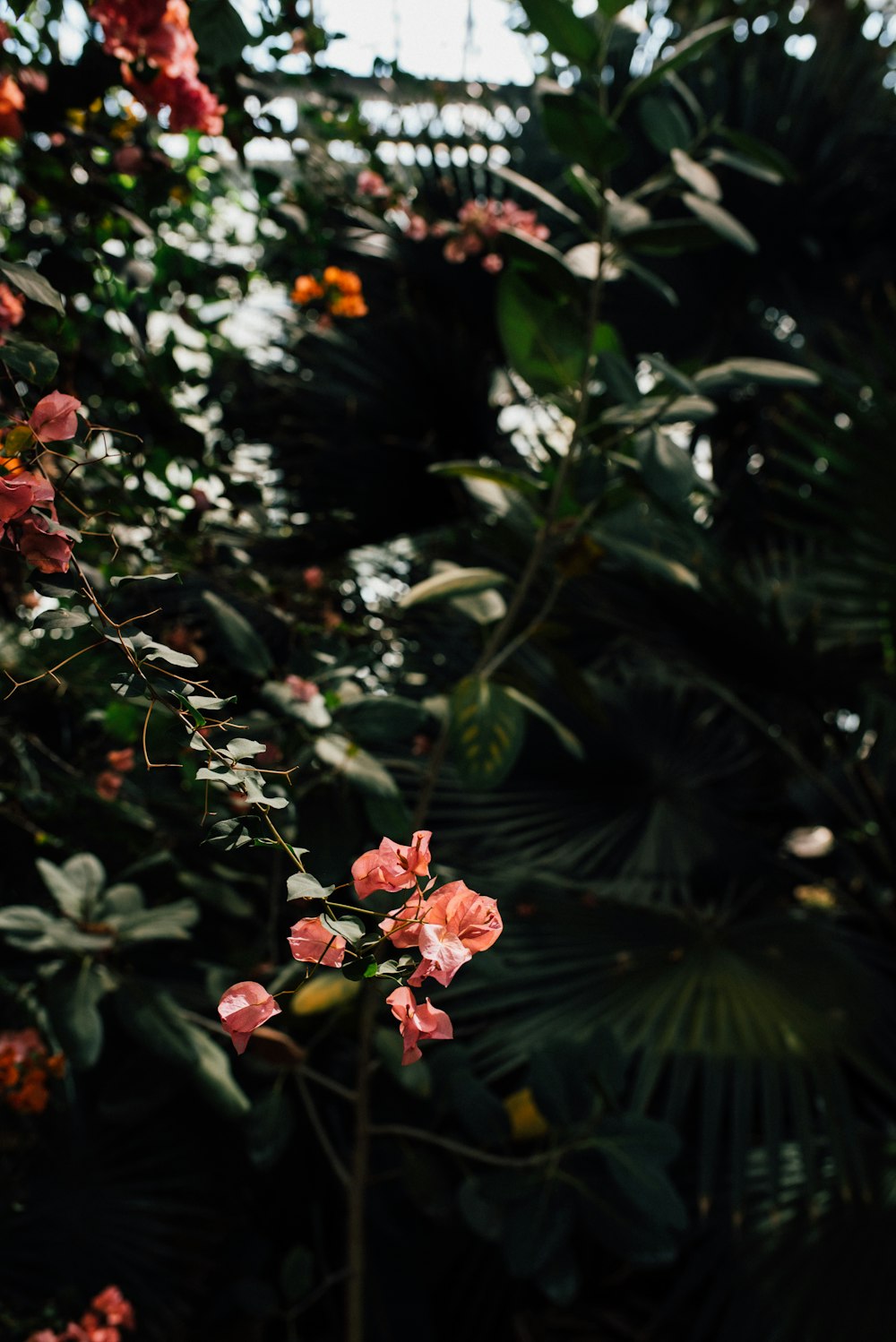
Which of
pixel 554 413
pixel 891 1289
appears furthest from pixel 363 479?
pixel 891 1289

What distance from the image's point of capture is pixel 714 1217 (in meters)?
1.30

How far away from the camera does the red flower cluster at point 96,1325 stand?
2.78ft

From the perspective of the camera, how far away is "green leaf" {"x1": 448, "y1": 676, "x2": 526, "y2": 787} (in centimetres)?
94

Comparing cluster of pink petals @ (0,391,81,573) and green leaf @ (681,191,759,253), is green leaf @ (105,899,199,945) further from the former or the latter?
green leaf @ (681,191,759,253)

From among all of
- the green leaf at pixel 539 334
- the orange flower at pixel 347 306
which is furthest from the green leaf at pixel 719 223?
the orange flower at pixel 347 306

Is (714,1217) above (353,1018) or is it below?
A: below

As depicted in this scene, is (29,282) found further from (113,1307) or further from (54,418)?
(113,1307)

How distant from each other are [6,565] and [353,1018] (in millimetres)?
568

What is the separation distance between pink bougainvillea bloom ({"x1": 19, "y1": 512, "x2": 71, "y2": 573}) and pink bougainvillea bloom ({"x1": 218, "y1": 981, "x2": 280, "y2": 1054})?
0.19 metres

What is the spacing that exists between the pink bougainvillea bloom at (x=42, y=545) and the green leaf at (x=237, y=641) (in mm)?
414

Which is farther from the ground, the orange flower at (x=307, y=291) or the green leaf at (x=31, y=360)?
the orange flower at (x=307, y=291)

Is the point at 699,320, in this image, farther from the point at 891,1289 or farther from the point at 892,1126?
the point at 891,1289

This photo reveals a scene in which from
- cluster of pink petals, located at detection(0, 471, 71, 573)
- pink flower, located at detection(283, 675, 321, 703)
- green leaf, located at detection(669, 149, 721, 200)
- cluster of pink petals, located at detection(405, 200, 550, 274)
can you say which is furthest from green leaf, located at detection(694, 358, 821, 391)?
cluster of pink petals, located at detection(0, 471, 71, 573)

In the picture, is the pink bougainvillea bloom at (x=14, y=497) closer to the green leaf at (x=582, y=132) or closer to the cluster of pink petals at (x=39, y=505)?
the cluster of pink petals at (x=39, y=505)
